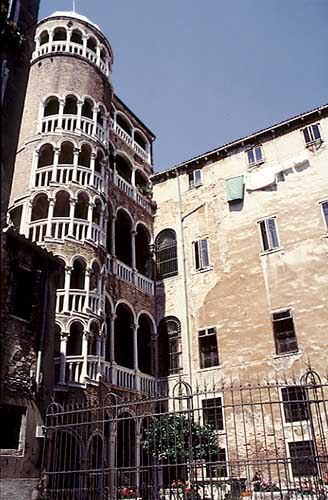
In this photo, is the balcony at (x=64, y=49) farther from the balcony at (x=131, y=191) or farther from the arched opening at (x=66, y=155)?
the balcony at (x=131, y=191)

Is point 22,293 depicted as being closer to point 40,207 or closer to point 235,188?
point 40,207

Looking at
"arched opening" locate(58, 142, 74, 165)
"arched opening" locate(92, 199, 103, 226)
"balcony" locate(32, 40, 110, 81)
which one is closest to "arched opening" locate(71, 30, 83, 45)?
"balcony" locate(32, 40, 110, 81)

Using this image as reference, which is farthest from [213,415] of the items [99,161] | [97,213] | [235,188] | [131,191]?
[99,161]

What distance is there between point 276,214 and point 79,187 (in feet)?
30.8

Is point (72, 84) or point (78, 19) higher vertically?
point (78, 19)

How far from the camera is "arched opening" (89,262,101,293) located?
19.2 metres

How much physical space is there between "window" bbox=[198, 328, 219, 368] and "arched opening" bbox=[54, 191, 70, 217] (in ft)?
27.8

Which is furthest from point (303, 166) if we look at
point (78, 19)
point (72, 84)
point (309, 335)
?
point (78, 19)

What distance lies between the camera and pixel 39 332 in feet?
43.2

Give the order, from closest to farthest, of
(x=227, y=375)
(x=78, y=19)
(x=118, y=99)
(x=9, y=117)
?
1. (x=9, y=117)
2. (x=227, y=375)
3. (x=78, y=19)
4. (x=118, y=99)

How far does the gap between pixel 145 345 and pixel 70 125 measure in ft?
37.1

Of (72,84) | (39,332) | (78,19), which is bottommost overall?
(39,332)

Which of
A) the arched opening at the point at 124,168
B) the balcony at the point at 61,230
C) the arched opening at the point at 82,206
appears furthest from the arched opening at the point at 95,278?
the arched opening at the point at 124,168

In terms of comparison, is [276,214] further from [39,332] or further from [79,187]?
[39,332]
